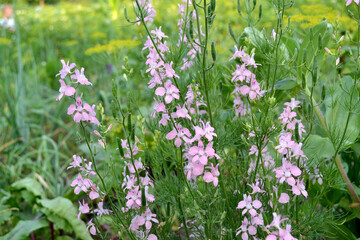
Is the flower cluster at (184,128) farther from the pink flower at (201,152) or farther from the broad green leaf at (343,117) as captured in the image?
the broad green leaf at (343,117)

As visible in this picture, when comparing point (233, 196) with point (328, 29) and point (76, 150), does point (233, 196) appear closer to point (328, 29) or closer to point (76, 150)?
point (328, 29)

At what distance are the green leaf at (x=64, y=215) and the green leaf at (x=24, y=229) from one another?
8cm

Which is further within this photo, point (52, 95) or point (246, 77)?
point (52, 95)

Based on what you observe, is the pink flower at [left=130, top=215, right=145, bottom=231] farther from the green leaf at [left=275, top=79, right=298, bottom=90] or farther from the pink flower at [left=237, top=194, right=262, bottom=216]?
the green leaf at [left=275, top=79, right=298, bottom=90]

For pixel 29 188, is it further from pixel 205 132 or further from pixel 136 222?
pixel 205 132

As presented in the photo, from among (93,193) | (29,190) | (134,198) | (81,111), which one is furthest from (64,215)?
(81,111)

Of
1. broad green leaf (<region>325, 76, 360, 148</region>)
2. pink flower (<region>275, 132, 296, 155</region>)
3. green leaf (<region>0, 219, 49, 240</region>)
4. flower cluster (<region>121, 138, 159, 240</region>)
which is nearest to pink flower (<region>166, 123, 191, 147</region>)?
flower cluster (<region>121, 138, 159, 240</region>)

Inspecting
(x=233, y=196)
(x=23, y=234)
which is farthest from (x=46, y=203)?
(x=233, y=196)

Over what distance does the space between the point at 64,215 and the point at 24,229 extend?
0.21 m

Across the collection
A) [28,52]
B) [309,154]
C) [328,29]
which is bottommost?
[309,154]

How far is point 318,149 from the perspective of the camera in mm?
1641

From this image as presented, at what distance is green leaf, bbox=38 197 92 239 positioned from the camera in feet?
6.79

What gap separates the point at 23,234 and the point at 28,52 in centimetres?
347

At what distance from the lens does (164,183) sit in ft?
5.05
